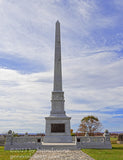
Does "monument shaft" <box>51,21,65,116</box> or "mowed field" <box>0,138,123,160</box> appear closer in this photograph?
"mowed field" <box>0,138,123,160</box>

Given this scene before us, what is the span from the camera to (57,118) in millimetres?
21281

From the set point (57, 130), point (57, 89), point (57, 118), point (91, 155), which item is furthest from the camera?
point (57, 89)

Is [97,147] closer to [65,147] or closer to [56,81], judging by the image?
[65,147]

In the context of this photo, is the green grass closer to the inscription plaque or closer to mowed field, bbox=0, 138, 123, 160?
mowed field, bbox=0, 138, 123, 160

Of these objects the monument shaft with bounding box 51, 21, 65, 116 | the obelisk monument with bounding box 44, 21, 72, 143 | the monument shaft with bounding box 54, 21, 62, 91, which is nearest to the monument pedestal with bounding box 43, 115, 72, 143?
the obelisk monument with bounding box 44, 21, 72, 143

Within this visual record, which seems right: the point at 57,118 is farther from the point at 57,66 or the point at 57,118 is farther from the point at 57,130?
the point at 57,66

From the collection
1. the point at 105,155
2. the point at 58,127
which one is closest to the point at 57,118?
the point at 58,127

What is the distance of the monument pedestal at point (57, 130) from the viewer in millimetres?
20328

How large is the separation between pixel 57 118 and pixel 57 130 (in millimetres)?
1534

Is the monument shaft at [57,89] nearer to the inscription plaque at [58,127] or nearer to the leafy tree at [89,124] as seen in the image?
the inscription plaque at [58,127]

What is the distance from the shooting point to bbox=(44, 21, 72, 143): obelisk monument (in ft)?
67.1

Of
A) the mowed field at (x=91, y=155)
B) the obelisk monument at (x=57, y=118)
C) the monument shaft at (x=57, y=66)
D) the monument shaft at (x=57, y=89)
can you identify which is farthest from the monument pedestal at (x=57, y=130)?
the mowed field at (x=91, y=155)

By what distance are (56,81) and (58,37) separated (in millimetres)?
7602

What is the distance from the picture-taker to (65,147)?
1639cm
